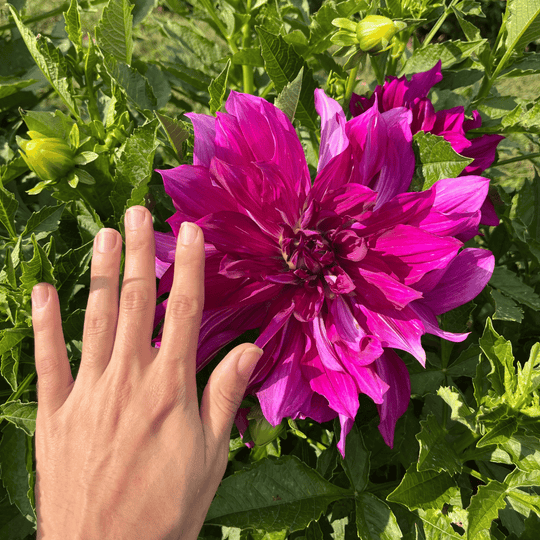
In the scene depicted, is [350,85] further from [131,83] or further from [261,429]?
[261,429]

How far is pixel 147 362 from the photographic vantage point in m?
0.69

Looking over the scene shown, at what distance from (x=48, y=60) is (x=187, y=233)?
53 centimetres

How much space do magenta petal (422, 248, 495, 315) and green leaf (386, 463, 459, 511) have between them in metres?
0.29

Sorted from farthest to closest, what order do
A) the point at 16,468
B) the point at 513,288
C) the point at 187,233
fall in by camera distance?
the point at 513,288
the point at 16,468
the point at 187,233

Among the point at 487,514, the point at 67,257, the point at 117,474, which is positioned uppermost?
the point at 67,257

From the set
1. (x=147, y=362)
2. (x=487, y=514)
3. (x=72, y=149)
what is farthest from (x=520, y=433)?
(x=72, y=149)

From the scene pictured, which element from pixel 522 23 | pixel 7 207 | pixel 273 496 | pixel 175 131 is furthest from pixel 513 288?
pixel 7 207

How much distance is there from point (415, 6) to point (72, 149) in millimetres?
694

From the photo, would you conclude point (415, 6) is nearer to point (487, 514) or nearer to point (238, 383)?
point (238, 383)

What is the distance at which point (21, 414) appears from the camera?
77 cm

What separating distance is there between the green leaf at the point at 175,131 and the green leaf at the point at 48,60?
0.25 m

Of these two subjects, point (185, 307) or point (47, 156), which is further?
point (47, 156)

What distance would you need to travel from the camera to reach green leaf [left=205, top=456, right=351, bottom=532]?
803mm

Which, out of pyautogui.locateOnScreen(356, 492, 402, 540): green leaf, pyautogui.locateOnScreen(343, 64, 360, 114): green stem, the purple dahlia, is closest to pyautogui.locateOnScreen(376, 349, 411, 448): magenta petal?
the purple dahlia
